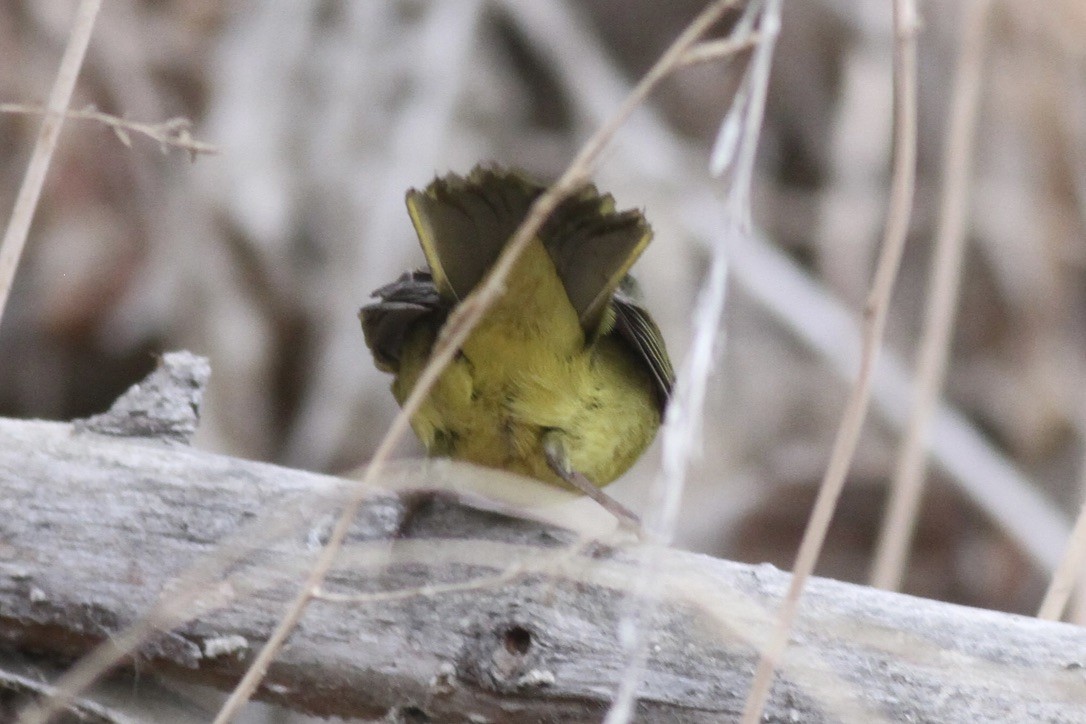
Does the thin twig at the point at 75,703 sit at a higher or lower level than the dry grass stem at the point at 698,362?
lower

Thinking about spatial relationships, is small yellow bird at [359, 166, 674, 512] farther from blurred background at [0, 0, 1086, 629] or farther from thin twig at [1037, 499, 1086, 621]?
blurred background at [0, 0, 1086, 629]

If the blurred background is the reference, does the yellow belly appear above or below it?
below

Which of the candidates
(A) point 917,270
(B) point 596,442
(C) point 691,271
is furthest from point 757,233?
(B) point 596,442

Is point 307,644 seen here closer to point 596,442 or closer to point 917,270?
point 596,442

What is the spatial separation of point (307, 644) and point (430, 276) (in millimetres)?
900

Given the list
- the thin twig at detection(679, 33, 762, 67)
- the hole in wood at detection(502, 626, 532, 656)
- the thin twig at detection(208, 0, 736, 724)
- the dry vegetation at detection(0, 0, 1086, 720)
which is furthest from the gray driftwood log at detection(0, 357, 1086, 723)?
the dry vegetation at detection(0, 0, 1086, 720)

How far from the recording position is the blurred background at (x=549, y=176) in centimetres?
416

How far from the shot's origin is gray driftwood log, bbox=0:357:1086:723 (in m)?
1.84

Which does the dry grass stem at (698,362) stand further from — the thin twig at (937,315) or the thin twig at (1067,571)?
the thin twig at (937,315)

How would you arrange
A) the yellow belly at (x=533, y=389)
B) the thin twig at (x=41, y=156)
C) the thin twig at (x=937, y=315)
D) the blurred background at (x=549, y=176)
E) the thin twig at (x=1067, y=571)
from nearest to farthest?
the thin twig at (x=41, y=156)
the thin twig at (x=1067, y=571)
the yellow belly at (x=533, y=389)
the thin twig at (x=937, y=315)
the blurred background at (x=549, y=176)

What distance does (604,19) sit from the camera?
5367mm

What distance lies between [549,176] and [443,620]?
311 cm

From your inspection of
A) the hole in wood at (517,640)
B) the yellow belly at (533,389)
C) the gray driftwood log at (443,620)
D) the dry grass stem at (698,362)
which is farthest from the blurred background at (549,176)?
the dry grass stem at (698,362)

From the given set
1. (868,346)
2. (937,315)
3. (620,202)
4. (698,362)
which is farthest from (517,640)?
(620,202)
